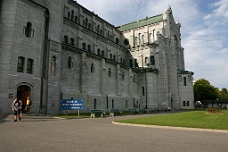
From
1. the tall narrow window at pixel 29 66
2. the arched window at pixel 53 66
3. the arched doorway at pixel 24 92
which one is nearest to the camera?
the arched doorway at pixel 24 92

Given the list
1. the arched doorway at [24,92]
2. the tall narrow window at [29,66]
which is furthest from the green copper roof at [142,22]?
the arched doorway at [24,92]

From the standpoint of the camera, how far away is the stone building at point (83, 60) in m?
21.6

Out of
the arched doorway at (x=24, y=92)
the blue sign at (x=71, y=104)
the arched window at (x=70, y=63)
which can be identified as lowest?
the blue sign at (x=71, y=104)

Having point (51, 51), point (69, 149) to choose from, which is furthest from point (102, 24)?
point (69, 149)

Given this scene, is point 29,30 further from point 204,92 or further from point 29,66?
point 204,92

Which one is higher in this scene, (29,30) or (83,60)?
(29,30)

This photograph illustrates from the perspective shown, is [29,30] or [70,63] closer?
[29,30]

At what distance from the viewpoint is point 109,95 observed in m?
37.3

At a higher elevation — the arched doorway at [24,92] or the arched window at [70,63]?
the arched window at [70,63]

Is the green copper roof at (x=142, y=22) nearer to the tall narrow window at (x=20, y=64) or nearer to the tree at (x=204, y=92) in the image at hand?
the tree at (x=204, y=92)

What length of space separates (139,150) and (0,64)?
1945 centimetres

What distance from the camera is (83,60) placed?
1257 inches

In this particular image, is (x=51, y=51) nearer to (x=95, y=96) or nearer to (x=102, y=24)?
(x=95, y=96)

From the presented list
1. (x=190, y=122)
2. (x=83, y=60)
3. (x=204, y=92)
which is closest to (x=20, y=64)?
(x=83, y=60)
